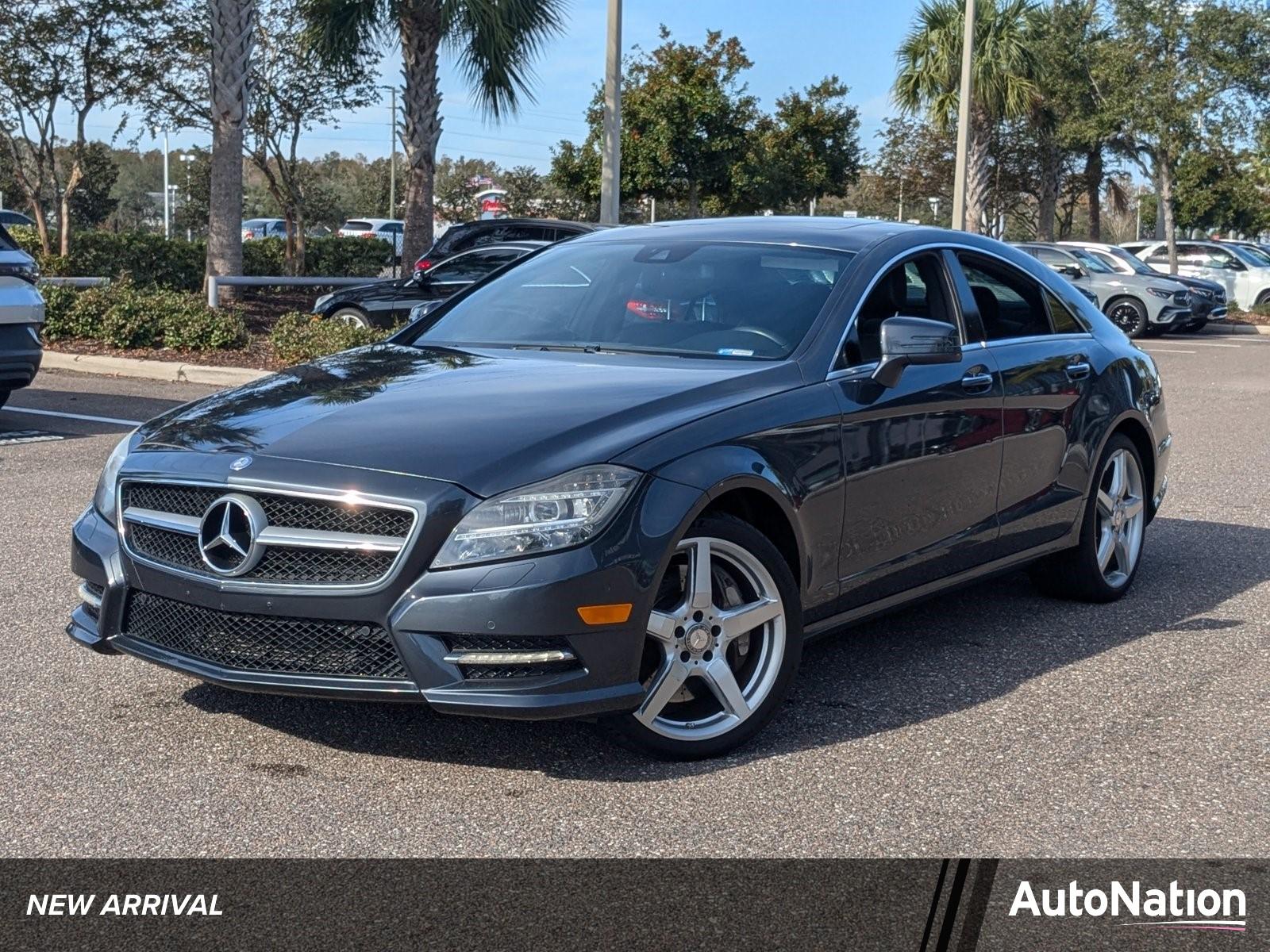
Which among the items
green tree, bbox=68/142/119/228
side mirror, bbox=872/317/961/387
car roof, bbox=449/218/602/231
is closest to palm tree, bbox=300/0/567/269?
car roof, bbox=449/218/602/231

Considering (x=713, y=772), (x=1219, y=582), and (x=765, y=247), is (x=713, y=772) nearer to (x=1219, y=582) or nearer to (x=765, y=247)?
(x=765, y=247)

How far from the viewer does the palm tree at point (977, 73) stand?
105ft

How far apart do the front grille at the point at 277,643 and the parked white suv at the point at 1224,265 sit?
1247 inches

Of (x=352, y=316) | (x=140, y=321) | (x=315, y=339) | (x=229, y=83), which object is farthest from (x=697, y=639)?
(x=229, y=83)

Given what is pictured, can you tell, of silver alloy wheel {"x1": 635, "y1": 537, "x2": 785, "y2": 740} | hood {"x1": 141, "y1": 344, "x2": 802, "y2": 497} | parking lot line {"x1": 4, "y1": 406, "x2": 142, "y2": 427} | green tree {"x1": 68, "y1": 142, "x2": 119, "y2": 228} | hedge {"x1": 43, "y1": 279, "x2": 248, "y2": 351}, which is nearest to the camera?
hood {"x1": 141, "y1": 344, "x2": 802, "y2": 497}

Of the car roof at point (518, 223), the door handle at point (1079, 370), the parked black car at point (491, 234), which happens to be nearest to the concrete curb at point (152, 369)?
the parked black car at point (491, 234)

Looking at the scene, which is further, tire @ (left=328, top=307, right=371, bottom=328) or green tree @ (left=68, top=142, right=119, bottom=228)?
green tree @ (left=68, top=142, right=119, bottom=228)

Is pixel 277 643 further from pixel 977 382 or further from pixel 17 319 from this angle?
pixel 17 319

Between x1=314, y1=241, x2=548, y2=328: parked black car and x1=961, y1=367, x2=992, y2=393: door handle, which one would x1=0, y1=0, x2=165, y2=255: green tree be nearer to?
x1=314, y1=241, x2=548, y2=328: parked black car

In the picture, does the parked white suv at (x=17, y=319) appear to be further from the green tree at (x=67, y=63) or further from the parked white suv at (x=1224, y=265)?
the parked white suv at (x=1224, y=265)

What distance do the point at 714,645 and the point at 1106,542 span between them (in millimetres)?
2713

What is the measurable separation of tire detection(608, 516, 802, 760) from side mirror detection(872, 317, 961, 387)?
0.89m

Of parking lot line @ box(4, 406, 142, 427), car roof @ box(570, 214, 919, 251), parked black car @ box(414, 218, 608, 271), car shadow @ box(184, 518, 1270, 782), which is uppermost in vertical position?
parked black car @ box(414, 218, 608, 271)

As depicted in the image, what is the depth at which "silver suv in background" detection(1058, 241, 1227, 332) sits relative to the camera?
89.1ft
